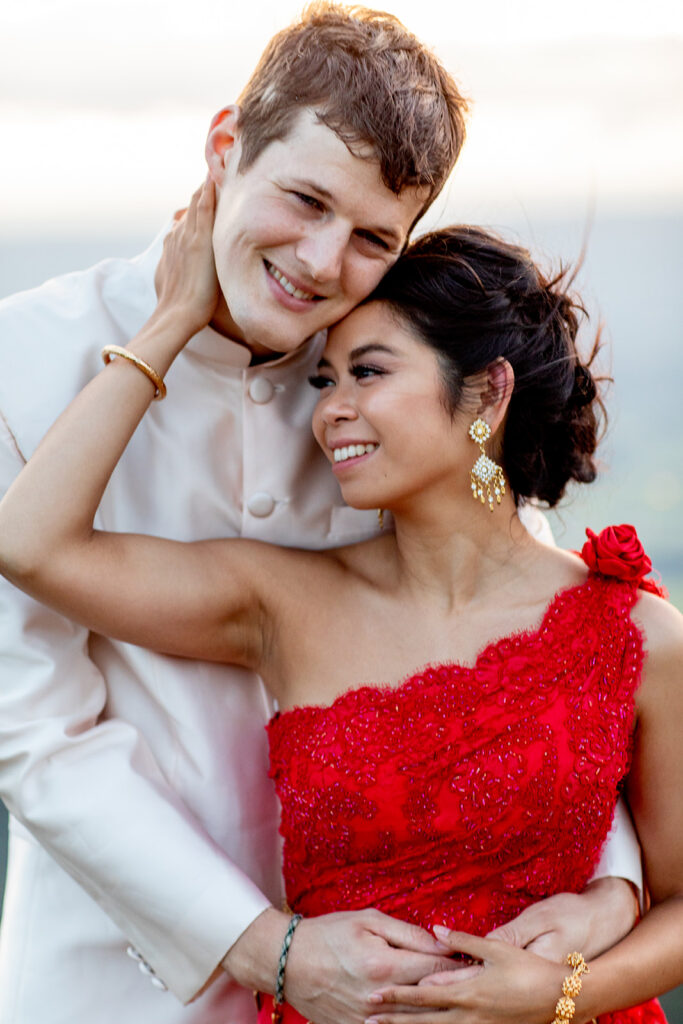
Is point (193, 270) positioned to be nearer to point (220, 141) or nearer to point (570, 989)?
point (220, 141)

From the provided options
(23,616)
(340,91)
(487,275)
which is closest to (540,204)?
(487,275)

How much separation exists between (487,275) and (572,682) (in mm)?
784

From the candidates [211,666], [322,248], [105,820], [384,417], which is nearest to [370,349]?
[384,417]

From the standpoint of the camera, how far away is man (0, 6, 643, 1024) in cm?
187

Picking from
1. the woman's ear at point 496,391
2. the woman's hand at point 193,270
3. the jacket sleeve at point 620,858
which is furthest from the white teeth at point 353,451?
the jacket sleeve at point 620,858

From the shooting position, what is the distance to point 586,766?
77.3 inches

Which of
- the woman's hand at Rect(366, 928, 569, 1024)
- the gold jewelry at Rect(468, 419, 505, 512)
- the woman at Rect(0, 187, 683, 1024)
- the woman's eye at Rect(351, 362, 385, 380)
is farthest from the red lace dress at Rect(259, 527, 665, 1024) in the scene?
the woman's eye at Rect(351, 362, 385, 380)

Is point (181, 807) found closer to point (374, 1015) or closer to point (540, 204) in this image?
point (374, 1015)

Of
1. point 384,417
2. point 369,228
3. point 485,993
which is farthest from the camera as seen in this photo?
point 384,417

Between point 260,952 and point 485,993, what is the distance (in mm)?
378

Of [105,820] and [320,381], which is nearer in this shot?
[105,820]

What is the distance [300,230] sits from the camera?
1.88 metres

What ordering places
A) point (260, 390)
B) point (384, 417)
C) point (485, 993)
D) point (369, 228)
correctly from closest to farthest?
point (485, 993) → point (369, 228) → point (384, 417) → point (260, 390)

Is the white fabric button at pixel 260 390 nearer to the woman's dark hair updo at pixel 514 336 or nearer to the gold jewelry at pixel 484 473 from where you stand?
the woman's dark hair updo at pixel 514 336
